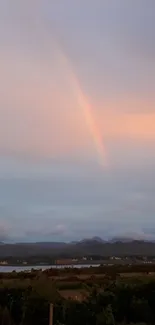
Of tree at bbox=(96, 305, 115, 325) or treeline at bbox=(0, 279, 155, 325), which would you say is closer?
tree at bbox=(96, 305, 115, 325)

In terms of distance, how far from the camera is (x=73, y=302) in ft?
85.4

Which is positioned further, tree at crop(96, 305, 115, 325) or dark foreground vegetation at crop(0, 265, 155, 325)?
dark foreground vegetation at crop(0, 265, 155, 325)

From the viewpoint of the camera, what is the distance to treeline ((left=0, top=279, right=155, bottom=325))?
2512cm

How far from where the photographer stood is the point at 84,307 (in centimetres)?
2597

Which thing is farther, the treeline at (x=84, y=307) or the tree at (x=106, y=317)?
the treeline at (x=84, y=307)

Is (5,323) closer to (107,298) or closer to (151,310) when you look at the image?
(107,298)

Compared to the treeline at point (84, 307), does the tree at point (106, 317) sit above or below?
below

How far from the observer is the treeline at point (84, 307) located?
25125 mm

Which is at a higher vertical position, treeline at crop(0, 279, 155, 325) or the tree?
treeline at crop(0, 279, 155, 325)

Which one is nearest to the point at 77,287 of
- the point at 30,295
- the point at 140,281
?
the point at 140,281

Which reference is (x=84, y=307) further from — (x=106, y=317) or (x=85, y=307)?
(x=106, y=317)

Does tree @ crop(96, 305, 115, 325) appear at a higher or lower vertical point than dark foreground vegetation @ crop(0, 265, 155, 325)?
lower

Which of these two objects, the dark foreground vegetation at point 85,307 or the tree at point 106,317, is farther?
the dark foreground vegetation at point 85,307

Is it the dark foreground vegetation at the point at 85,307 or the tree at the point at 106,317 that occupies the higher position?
the dark foreground vegetation at the point at 85,307
